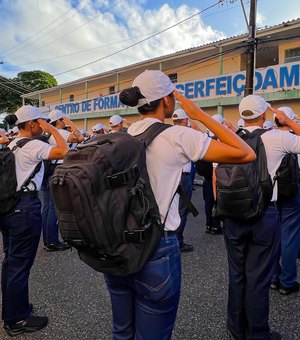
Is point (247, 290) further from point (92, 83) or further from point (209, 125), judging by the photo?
point (92, 83)

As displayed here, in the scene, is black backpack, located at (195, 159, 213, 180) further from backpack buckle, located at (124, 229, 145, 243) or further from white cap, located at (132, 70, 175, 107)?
backpack buckle, located at (124, 229, 145, 243)

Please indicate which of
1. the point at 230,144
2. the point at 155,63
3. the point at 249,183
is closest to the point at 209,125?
the point at 230,144

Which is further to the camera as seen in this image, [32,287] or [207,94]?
[207,94]

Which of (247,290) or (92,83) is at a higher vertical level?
(92,83)

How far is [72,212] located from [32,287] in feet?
8.91

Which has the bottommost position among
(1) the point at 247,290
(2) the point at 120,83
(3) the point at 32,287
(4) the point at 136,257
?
(3) the point at 32,287

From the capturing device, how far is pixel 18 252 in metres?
2.72

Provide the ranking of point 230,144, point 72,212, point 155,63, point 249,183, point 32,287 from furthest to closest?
point 155,63
point 32,287
point 249,183
point 230,144
point 72,212

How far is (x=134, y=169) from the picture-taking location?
140 centimetres

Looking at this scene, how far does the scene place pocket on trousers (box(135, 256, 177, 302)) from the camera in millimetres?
1497

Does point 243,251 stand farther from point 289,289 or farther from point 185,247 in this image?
point 185,247

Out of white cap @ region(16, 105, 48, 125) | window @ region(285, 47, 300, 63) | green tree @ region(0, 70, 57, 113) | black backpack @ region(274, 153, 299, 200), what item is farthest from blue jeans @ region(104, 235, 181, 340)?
green tree @ region(0, 70, 57, 113)

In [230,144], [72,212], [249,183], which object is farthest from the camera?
[249,183]

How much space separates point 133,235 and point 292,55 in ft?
50.0
